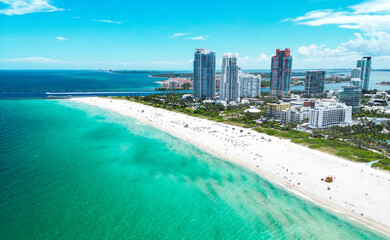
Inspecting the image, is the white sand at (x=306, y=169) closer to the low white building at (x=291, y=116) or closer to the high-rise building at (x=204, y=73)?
the low white building at (x=291, y=116)

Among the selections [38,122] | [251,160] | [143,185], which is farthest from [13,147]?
[251,160]

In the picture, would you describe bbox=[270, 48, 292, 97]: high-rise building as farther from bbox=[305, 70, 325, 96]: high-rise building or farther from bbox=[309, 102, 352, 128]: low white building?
bbox=[309, 102, 352, 128]: low white building

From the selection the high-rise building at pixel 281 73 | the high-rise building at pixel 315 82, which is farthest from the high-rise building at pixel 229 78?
the high-rise building at pixel 315 82

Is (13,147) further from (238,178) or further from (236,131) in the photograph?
(236,131)

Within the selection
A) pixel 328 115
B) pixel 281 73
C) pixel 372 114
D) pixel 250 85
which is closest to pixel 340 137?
pixel 328 115

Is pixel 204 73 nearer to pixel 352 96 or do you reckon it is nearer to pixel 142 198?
pixel 352 96

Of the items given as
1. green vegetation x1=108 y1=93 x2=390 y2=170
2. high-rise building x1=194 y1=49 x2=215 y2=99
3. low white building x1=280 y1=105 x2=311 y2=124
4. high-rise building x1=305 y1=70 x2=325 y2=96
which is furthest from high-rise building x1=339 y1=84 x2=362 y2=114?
high-rise building x1=194 y1=49 x2=215 y2=99
